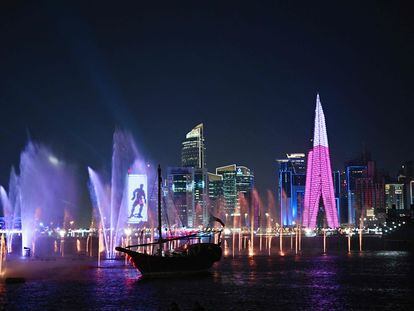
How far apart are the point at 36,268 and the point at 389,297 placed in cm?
4281

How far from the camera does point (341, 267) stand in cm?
8369

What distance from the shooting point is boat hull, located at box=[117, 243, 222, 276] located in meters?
67.0

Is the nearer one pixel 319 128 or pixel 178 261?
pixel 178 261

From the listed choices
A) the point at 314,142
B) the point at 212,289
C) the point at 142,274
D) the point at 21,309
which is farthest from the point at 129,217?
the point at 21,309

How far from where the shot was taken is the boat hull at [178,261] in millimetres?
67000

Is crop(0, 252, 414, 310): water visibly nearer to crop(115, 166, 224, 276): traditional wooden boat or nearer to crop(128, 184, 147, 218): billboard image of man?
crop(115, 166, 224, 276): traditional wooden boat

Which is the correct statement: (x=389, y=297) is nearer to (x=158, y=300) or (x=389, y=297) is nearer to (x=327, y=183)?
(x=158, y=300)

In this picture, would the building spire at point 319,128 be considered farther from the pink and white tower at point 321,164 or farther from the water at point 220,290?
the water at point 220,290

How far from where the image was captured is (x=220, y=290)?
2200 inches

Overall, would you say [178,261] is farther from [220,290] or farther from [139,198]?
[139,198]

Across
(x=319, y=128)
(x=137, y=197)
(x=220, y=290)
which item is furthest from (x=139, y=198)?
(x=220, y=290)

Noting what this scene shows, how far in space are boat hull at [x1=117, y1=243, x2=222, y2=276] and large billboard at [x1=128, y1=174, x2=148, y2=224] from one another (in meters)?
84.6

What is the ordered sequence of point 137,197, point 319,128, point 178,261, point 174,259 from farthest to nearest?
1. point 319,128
2. point 137,197
3. point 178,261
4. point 174,259

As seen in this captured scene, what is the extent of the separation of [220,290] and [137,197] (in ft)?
342
